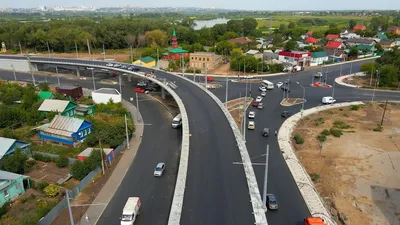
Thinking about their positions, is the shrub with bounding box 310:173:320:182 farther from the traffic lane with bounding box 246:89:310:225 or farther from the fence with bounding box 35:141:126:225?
the fence with bounding box 35:141:126:225

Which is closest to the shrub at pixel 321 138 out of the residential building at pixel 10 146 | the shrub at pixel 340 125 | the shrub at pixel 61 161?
the shrub at pixel 340 125

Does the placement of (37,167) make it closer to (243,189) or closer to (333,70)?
(243,189)

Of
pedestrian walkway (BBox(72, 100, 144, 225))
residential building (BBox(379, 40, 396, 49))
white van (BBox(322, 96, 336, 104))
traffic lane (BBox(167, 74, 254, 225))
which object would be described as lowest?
pedestrian walkway (BBox(72, 100, 144, 225))

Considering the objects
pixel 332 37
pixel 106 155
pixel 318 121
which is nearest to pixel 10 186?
pixel 106 155

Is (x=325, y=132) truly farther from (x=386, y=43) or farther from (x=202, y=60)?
(x=386, y=43)

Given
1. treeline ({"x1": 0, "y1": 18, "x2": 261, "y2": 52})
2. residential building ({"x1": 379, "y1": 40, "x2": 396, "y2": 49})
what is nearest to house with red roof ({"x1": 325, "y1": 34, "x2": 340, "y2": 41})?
residential building ({"x1": 379, "y1": 40, "x2": 396, "y2": 49})

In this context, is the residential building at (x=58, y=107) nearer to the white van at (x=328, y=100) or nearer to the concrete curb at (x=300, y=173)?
the concrete curb at (x=300, y=173)

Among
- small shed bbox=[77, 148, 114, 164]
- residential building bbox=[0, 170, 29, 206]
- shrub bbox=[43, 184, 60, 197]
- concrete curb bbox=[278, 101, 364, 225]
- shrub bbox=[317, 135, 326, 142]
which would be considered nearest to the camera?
concrete curb bbox=[278, 101, 364, 225]
